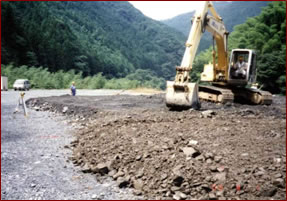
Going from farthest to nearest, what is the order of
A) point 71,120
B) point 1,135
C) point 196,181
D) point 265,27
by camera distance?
point 265,27 → point 71,120 → point 1,135 → point 196,181

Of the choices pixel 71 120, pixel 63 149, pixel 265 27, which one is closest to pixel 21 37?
pixel 265 27

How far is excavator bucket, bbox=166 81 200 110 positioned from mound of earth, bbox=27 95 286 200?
209 centimetres

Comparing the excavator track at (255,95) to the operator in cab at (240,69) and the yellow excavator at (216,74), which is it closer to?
the yellow excavator at (216,74)

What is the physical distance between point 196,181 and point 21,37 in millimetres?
46356

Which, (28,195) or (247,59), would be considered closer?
(28,195)

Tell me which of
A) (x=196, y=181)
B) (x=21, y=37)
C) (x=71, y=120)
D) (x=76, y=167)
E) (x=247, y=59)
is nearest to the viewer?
(x=196, y=181)

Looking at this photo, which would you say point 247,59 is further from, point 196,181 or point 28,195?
point 28,195

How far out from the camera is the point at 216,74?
15328mm

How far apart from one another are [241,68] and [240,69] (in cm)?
7

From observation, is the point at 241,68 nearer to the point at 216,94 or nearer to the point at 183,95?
the point at 216,94

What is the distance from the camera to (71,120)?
456 inches

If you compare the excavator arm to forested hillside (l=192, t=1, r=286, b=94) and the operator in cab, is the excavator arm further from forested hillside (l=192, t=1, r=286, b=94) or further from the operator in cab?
forested hillside (l=192, t=1, r=286, b=94)

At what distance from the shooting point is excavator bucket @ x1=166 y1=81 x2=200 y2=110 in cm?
1074

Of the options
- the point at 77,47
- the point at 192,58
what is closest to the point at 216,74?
the point at 192,58
